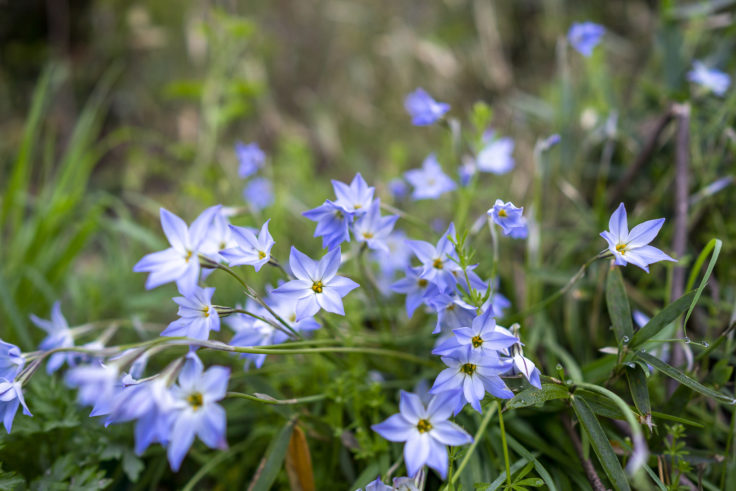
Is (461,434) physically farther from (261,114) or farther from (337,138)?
(261,114)

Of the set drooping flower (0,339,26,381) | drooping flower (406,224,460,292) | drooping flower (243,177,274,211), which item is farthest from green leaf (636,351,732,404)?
drooping flower (243,177,274,211)

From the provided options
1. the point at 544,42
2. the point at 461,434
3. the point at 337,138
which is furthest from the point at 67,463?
the point at 544,42

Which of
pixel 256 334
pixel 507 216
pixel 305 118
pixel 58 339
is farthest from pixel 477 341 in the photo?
pixel 305 118

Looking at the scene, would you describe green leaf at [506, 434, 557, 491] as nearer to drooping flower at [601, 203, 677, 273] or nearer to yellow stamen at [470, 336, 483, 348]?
yellow stamen at [470, 336, 483, 348]

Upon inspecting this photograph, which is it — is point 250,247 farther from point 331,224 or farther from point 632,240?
point 632,240

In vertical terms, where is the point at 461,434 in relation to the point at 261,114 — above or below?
above

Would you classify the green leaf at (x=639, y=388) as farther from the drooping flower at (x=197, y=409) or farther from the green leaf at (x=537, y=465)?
the drooping flower at (x=197, y=409)
